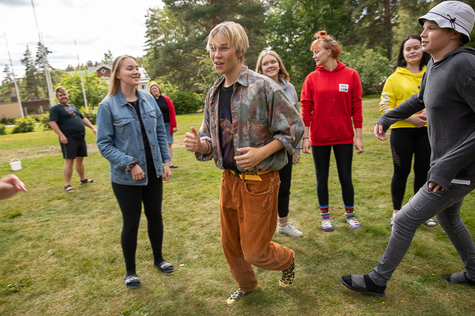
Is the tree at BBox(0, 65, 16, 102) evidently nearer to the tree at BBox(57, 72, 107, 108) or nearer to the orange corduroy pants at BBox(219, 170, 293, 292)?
the tree at BBox(57, 72, 107, 108)

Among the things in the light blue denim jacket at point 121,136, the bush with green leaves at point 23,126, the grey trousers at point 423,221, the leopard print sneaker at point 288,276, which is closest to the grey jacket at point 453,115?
the grey trousers at point 423,221

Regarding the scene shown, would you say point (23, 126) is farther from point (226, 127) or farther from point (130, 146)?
point (226, 127)

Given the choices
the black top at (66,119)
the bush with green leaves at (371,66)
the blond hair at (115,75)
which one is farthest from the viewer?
the bush with green leaves at (371,66)

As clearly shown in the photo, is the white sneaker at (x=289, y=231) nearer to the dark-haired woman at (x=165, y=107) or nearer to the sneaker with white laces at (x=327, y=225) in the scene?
the sneaker with white laces at (x=327, y=225)

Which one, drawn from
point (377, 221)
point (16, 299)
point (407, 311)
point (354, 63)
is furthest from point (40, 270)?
point (354, 63)

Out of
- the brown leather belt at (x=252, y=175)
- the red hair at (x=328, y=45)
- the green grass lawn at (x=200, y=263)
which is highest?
the red hair at (x=328, y=45)

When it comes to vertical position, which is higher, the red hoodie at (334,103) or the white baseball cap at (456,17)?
the white baseball cap at (456,17)

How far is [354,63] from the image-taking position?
24.4 meters

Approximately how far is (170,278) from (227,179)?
4.83 ft

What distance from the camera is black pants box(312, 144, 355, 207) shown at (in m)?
3.73

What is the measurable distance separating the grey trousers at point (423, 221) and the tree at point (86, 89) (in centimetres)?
3477

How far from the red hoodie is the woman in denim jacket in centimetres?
194

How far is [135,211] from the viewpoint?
115 inches

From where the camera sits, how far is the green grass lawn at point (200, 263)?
8.47 ft
